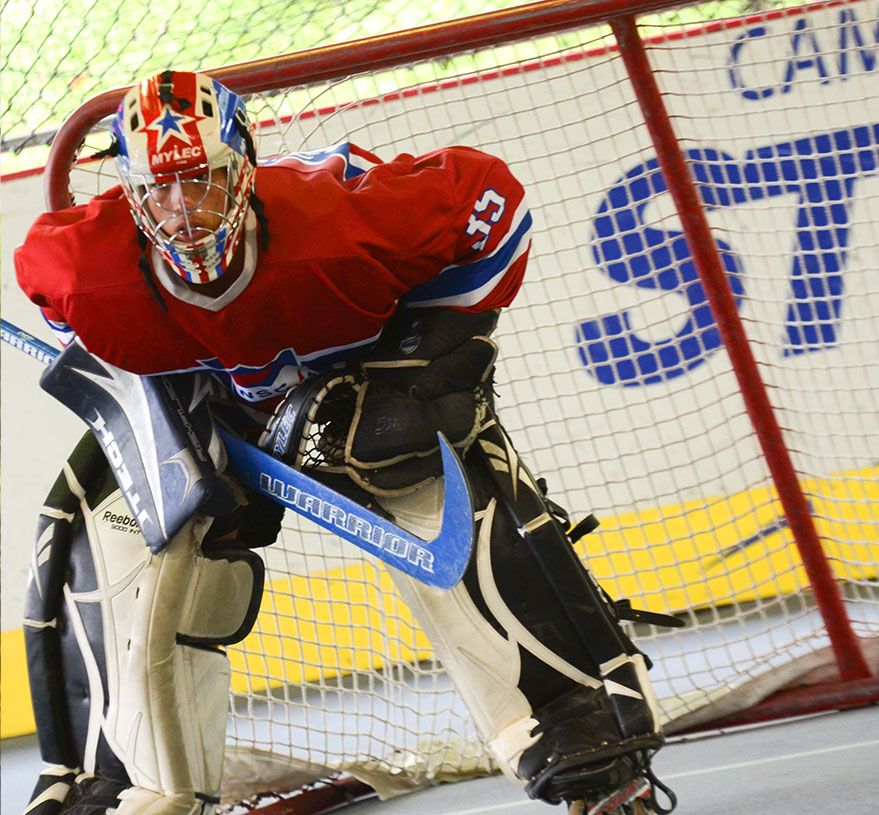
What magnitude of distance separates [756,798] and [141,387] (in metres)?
1.43

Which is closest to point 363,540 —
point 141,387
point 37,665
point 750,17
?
point 141,387

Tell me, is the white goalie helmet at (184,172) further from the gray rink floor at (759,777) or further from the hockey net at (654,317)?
the gray rink floor at (759,777)

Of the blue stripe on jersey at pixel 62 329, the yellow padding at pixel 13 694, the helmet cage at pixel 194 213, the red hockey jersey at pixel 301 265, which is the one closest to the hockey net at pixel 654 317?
the blue stripe on jersey at pixel 62 329

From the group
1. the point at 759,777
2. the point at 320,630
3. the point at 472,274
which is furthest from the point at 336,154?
the point at 320,630

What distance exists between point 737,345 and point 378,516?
1.13 metres

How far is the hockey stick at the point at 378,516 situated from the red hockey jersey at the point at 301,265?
→ 0.60ft

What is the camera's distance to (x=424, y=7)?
3.58m

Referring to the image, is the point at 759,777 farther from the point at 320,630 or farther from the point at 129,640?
the point at 320,630

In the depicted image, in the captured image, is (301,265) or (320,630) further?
(320,630)

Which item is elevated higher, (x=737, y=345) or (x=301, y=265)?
(x=301, y=265)

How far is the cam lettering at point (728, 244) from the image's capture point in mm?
2742

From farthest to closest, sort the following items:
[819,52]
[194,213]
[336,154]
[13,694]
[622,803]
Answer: [13,694] → [819,52] → [336,154] → [622,803] → [194,213]

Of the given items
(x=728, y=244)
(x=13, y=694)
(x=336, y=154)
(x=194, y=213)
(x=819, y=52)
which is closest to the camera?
(x=194, y=213)

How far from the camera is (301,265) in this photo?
70.6 inches
